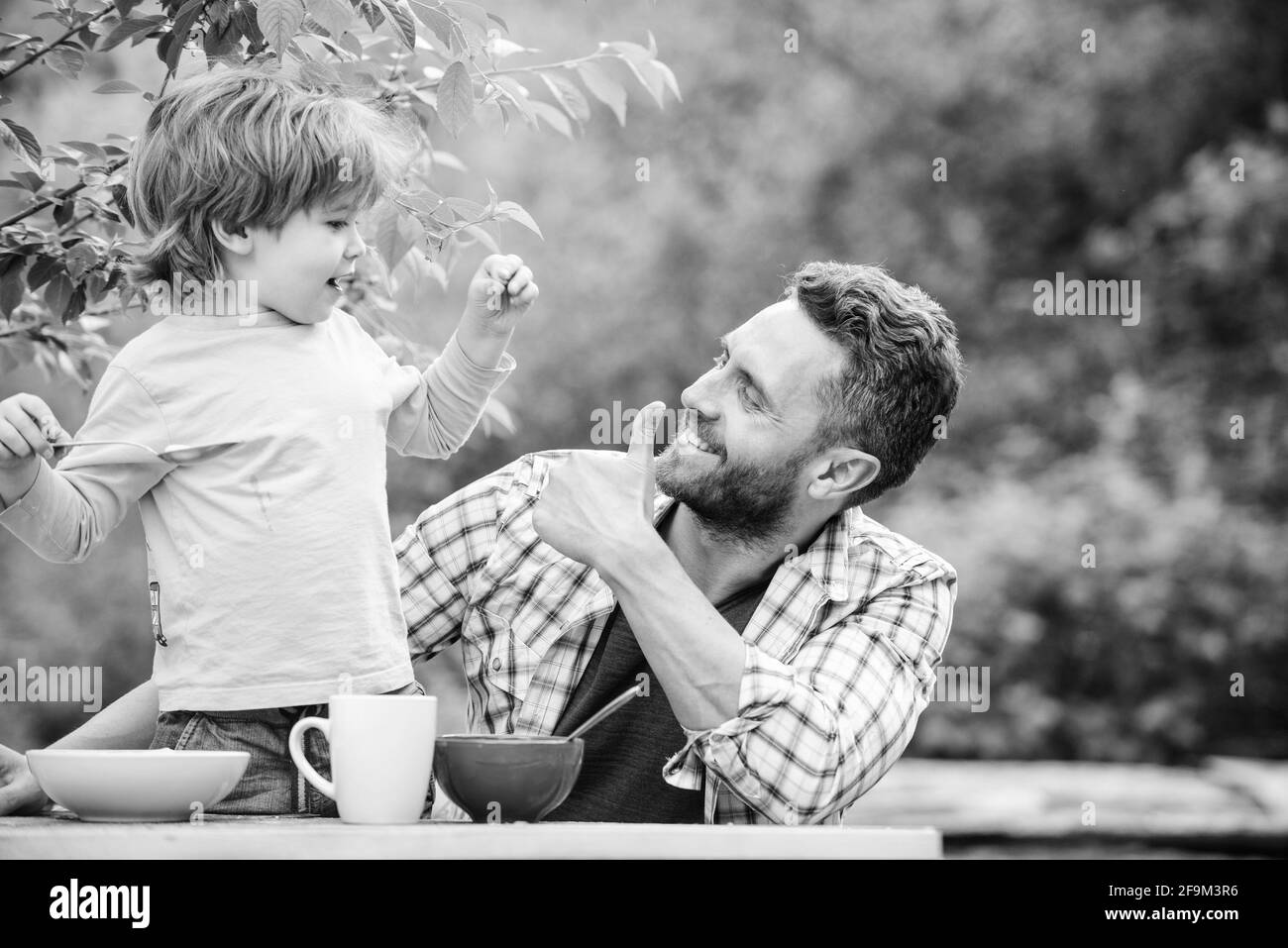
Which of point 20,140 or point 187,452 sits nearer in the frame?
point 187,452

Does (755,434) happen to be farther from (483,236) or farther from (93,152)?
(93,152)

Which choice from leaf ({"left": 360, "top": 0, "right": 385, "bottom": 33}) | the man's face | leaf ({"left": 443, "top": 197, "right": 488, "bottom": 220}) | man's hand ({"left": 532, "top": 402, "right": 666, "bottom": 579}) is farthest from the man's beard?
leaf ({"left": 360, "top": 0, "right": 385, "bottom": 33})

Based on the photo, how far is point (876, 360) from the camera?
68.7 inches

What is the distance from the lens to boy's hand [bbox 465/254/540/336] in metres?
1.40

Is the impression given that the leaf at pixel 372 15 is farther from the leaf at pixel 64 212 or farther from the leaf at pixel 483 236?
the leaf at pixel 64 212

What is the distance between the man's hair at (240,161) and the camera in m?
1.27

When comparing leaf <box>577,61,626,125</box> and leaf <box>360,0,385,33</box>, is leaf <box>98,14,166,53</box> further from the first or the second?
leaf <box>577,61,626,125</box>

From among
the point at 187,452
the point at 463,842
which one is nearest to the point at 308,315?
the point at 187,452

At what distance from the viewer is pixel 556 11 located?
670 cm

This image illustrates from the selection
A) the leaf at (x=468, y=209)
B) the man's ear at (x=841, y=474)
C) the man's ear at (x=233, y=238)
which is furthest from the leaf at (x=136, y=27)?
the man's ear at (x=841, y=474)

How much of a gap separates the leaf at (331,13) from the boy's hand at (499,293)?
291mm

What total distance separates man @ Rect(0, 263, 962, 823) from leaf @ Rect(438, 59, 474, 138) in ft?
1.15

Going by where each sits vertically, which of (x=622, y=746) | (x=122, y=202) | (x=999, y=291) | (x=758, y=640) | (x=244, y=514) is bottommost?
(x=622, y=746)

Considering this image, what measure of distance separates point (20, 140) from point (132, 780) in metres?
0.75
